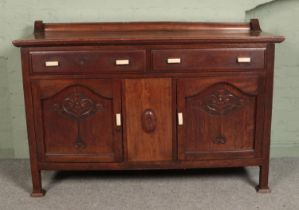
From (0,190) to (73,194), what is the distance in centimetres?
45

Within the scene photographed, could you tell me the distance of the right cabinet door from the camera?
7.42ft

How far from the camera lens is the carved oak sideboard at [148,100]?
86.7 inches

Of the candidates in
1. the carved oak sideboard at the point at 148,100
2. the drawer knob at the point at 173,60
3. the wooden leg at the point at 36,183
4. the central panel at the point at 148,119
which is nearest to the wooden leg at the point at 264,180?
the carved oak sideboard at the point at 148,100

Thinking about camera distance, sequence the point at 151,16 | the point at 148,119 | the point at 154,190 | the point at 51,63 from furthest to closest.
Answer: the point at 151,16, the point at 154,190, the point at 148,119, the point at 51,63

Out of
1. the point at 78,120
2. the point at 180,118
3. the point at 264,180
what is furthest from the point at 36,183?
the point at 264,180

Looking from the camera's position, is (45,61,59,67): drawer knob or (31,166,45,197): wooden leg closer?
(45,61,59,67): drawer knob

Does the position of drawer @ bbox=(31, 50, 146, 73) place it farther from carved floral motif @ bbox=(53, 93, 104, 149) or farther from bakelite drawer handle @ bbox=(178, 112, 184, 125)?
bakelite drawer handle @ bbox=(178, 112, 184, 125)

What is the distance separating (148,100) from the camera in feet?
7.48

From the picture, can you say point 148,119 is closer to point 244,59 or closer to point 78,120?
point 78,120

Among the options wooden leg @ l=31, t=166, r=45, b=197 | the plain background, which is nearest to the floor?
wooden leg @ l=31, t=166, r=45, b=197

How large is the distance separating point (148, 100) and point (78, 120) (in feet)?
1.35

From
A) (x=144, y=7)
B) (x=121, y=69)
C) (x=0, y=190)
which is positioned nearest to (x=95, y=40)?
(x=121, y=69)

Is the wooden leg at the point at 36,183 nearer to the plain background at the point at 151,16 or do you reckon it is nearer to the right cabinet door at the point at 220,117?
the plain background at the point at 151,16

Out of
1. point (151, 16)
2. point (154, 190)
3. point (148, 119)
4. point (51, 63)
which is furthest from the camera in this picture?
point (151, 16)
